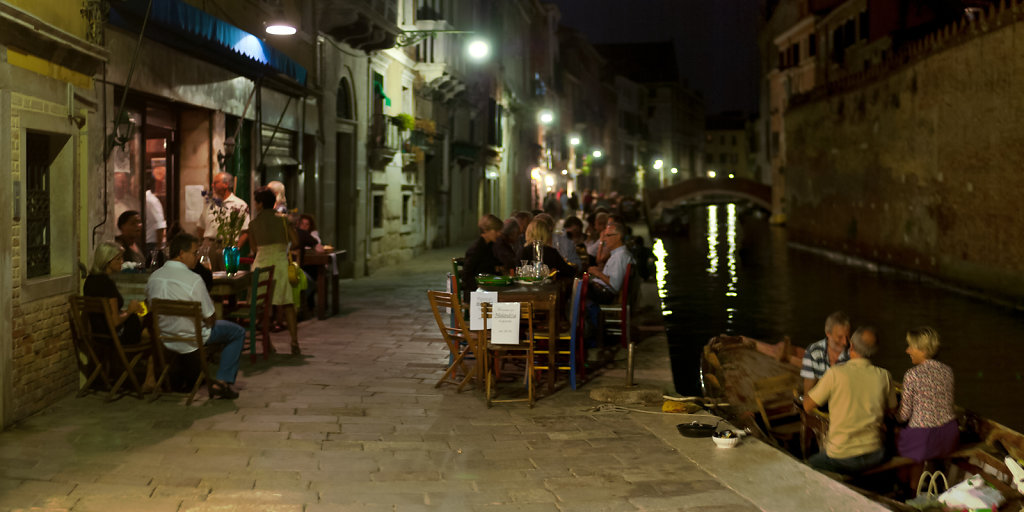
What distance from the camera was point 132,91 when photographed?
37.3 ft

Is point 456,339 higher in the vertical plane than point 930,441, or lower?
higher

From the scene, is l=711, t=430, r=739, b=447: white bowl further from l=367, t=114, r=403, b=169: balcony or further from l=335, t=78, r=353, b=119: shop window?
l=367, t=114, r=403, b=169: balcony

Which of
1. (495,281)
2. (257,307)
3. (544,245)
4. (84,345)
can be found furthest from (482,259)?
(84,345)

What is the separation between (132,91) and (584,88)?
59.2m

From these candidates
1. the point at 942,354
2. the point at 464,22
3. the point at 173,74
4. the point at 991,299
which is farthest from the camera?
the point at 464,22

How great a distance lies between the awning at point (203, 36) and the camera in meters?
9.99

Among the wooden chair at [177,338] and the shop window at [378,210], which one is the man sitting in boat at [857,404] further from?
the shop window at [378,210]

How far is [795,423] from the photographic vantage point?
845 centimetres

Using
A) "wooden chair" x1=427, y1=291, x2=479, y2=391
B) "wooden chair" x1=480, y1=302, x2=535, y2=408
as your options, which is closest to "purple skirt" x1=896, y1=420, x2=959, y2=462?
"wooden chair" x1=480, y1=302, x2=535, y2=408

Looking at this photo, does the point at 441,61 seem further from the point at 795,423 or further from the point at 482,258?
the point at 795,423

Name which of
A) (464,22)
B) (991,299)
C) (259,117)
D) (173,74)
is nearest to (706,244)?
(464,22)

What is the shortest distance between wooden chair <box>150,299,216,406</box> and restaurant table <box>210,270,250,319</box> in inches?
50.1

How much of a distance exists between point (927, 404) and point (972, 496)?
2.33ft

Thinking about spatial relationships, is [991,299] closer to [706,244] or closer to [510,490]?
[510,490]
